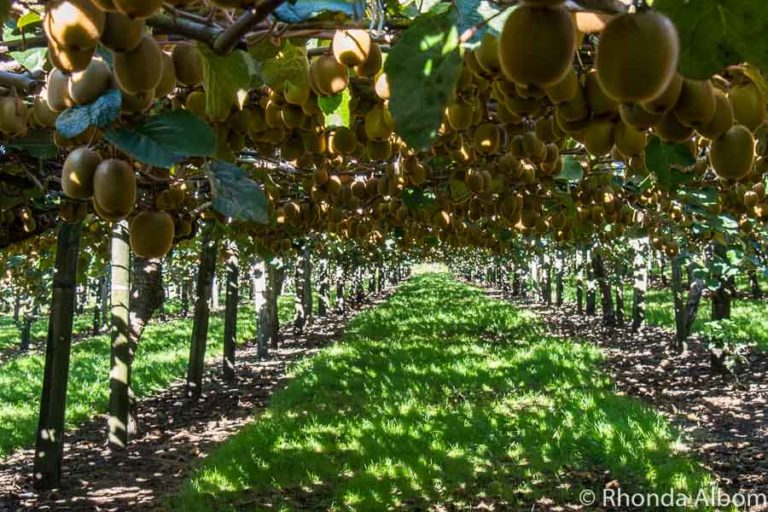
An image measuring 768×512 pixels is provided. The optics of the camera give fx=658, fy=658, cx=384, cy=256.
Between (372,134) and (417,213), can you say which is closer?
(372,134)

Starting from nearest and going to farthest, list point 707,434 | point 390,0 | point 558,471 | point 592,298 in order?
1. point 390,0
2. point 558,471
3. point 707,434
4. point 592,298

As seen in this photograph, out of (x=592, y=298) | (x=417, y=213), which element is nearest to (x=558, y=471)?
(x=417, y=213)

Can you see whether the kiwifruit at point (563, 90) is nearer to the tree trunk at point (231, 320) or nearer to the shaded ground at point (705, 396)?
the shaded ground at point (705, 396)

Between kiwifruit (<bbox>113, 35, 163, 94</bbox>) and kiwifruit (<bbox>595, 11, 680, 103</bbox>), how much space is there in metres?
0.55

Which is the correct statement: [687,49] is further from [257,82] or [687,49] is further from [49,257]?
[49,257]

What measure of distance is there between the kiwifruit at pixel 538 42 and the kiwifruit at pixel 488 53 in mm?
335

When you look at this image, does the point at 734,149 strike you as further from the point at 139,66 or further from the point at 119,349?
the point at 119,349

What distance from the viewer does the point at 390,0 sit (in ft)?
5.16

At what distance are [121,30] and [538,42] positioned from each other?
→ 1.52 feet

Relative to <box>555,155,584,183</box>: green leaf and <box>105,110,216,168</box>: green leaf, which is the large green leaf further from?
<box>555,155,584,183</box>: green leaf

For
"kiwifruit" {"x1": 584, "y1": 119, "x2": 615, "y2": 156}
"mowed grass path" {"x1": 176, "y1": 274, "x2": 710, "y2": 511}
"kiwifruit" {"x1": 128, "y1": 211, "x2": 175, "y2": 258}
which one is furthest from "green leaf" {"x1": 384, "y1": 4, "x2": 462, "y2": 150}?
"mowed grass path" {"x1": 176, "y1": 274, "x2": 710, "y2": 511}

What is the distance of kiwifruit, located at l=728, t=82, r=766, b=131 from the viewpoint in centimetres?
96

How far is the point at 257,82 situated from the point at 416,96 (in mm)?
562
